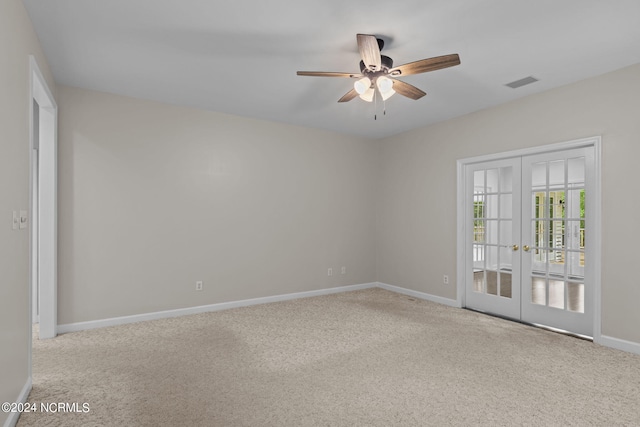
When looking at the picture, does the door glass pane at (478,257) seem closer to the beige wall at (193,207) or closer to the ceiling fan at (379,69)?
the beige wall at (193,207)

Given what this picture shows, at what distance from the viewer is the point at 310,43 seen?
9.29ft

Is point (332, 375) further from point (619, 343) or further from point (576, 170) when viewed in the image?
point (576, 170)

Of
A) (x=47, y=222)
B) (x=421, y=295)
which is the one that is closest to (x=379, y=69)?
(x=47, y=222)

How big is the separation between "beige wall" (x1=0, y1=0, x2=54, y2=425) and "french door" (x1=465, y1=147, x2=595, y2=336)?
4.66 metres

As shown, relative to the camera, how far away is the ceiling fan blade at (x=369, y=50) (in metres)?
2.34

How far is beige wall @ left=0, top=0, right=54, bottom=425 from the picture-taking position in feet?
6.33

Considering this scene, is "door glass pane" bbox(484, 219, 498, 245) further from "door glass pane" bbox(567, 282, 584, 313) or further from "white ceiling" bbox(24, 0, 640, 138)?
"white ceiling" bbox(24, 0, 640, 138)

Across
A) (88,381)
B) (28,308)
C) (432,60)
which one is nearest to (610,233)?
(432,60)

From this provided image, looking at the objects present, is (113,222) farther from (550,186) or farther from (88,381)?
(550,186)

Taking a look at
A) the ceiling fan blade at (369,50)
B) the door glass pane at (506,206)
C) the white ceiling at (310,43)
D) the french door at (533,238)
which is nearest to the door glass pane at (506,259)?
the french door at (533,238)

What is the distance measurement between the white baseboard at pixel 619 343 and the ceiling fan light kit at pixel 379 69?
9.61 ft

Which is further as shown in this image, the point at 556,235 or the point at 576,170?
the point at 556,235

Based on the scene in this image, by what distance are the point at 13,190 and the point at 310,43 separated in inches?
89.0

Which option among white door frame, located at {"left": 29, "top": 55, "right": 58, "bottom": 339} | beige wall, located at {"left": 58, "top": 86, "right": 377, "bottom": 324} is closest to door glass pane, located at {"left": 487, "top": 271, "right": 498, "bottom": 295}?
beige wall, located at {"left": 58, "top": 86, "right": 377, "bottom": 324}
